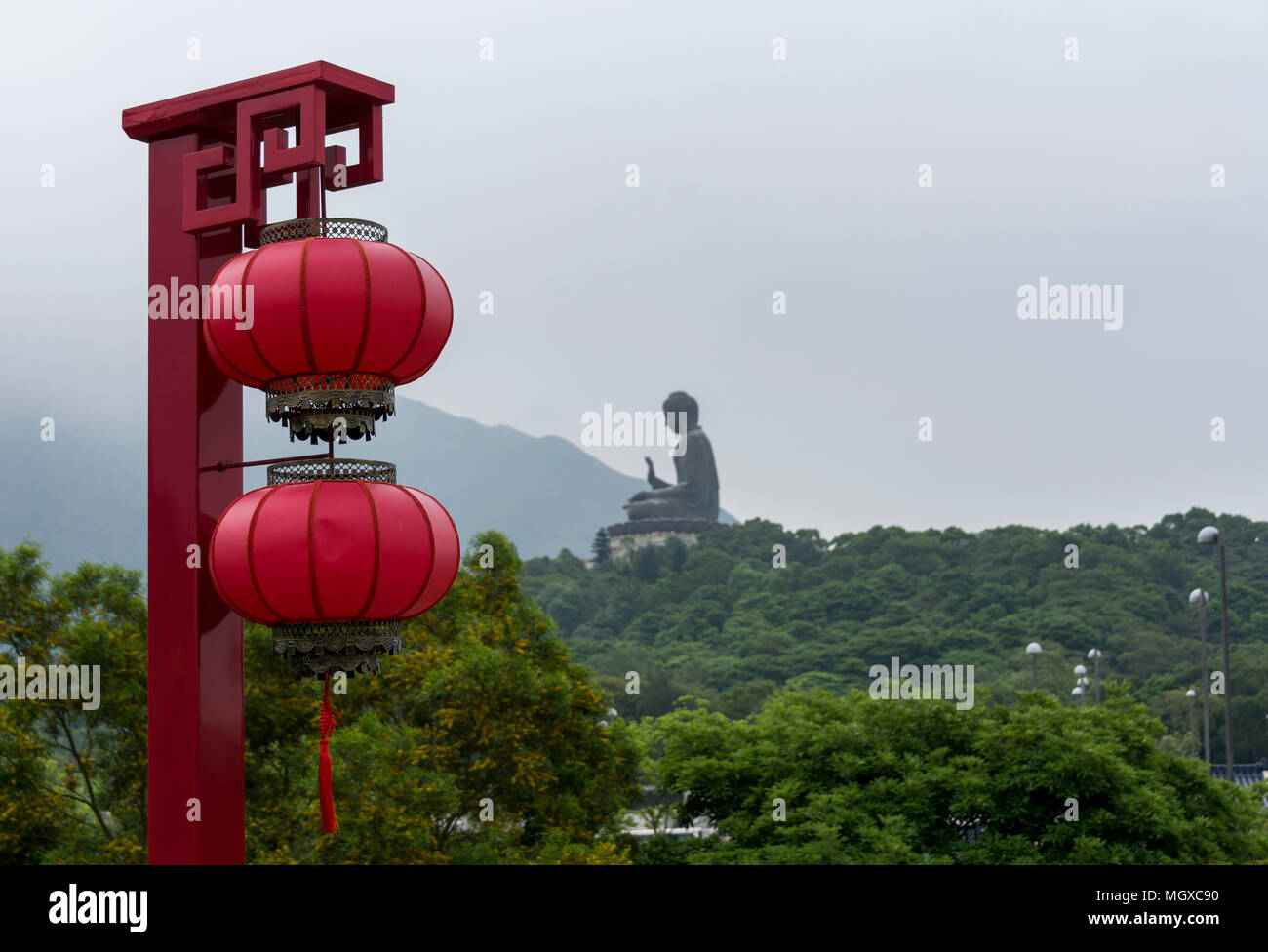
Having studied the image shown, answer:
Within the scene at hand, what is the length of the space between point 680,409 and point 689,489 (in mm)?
3234

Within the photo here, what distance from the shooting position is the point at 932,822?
8.57m

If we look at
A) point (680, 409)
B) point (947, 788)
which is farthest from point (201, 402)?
point (680, 409)

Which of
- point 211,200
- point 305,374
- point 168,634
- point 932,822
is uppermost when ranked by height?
point 211,200

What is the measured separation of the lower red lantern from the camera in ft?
12.0

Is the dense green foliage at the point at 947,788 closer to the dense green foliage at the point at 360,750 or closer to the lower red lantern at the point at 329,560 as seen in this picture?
the dense green foliage at the point at 360,750

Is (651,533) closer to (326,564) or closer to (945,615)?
(945,615)

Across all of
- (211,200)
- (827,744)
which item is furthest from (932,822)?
(211,200)

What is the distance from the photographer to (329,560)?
144 inches

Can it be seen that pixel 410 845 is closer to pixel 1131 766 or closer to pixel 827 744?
pixel 827 744

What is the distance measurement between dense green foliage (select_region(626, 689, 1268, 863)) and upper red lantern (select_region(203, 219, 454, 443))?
5.48 m

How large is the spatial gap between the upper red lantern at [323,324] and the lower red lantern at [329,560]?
0.19 metres

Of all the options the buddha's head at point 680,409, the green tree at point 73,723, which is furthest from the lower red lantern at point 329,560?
the buddha's head at point 680,409
